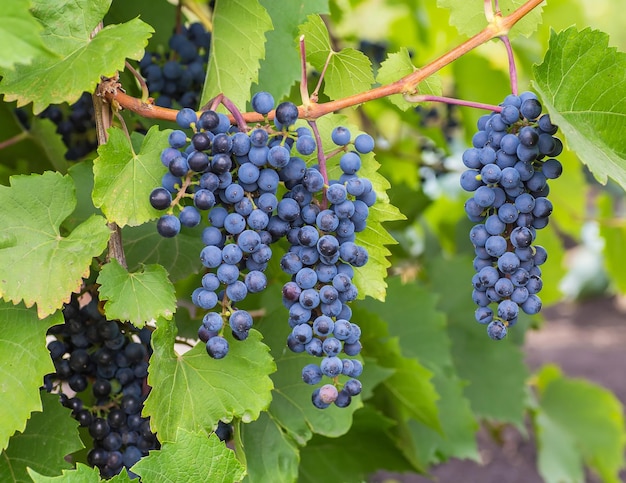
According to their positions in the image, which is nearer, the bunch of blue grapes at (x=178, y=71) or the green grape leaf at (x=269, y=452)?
the green grape leaf at (x=269, y=452)

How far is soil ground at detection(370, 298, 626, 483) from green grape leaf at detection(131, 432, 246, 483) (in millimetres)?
1898

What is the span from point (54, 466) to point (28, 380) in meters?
0.16

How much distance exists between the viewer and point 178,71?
4.09 feet

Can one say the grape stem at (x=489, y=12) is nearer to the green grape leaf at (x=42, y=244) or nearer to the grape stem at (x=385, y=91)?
the grape stem at (x=385, y=91)

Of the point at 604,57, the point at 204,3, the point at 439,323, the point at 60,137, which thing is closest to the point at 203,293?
the point at 604,57

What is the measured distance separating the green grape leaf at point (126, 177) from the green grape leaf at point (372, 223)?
0.20 meters

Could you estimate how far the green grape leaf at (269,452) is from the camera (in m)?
1.06

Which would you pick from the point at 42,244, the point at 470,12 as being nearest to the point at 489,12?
the point at 470,12

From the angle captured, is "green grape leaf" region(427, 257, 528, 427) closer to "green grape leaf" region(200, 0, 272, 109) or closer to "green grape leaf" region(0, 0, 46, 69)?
"green grape leaf" region(200, 0, 272, 109)

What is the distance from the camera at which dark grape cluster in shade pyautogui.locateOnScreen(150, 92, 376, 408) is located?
32.1 inches

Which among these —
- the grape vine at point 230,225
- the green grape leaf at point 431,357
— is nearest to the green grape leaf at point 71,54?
the grape vine at point 230,225

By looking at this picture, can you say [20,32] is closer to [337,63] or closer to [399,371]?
[337,63]

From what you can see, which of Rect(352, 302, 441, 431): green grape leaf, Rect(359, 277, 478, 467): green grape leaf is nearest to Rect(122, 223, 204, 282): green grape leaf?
Rect(352, 302, 441, 431): green grape leaf

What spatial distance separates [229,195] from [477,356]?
5.04 ft
